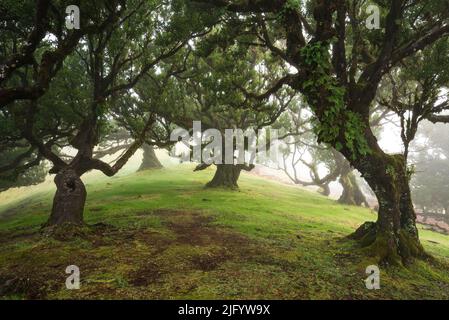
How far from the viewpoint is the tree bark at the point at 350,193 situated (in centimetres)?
3341

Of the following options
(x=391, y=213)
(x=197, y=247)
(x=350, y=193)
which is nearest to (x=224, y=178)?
(x=350, y=193)

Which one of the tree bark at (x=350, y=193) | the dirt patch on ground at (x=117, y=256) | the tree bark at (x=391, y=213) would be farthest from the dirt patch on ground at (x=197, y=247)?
the tree bark at (x=350, y=193)

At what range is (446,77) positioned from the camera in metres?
12.4

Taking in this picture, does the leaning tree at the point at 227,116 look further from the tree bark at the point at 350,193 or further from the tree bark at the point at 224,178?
the tree bark at the point at 350,193

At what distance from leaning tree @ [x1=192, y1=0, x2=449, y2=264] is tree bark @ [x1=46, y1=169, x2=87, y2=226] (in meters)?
9.19

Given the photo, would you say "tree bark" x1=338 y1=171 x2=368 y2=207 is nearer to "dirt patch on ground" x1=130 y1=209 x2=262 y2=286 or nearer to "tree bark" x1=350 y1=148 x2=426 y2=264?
"dirt patch on ground" x1=130 y1=209 x2=262 y2=286

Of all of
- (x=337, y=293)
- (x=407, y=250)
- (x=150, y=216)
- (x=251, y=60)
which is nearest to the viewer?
(x=337, y=293)

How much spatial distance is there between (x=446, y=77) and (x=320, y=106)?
15.6 feet

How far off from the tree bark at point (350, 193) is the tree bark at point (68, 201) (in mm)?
25744

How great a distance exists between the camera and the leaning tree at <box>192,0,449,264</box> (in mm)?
11609

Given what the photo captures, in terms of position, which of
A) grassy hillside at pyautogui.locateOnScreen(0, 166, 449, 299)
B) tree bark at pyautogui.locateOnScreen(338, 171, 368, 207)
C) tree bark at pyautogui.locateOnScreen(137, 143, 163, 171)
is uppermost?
tree bark at pyautogui.locateOnScreen(137, 143, 163, 171)

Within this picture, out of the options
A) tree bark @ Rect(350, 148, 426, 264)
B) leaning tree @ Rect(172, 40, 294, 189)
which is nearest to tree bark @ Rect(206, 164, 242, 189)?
leaning tree @ Rect(172, 40, 294, 189)
